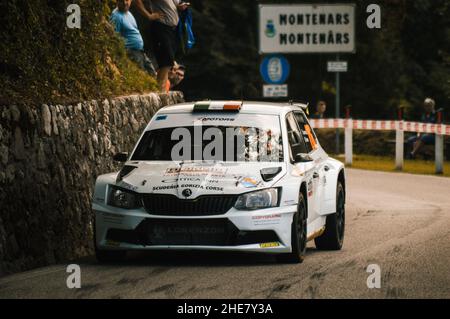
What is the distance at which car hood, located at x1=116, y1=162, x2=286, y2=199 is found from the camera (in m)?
Answer: 12.5

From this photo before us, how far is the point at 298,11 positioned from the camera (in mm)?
40500

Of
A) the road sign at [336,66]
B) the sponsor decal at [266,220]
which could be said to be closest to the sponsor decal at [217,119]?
the sponsor decal at [266,220]

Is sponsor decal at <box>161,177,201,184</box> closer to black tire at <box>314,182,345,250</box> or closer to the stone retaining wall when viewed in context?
the stone retaining wall

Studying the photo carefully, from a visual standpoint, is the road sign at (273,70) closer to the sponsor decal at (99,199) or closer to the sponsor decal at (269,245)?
the sponsor decal at (99,199)

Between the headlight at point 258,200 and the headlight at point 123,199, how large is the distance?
3.10 feet

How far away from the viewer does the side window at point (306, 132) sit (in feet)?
48.7

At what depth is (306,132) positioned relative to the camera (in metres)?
15.1

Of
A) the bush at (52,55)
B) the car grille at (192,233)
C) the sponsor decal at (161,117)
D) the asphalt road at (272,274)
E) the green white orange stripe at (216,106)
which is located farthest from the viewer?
the bush at (52,55)

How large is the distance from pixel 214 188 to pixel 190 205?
0.27 m


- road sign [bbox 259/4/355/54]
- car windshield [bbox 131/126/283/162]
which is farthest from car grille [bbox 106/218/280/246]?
road sign [bbox 259/4/355/54]

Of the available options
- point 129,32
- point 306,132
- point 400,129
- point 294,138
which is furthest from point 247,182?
point 400,129

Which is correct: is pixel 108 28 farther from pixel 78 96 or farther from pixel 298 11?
pixel 298 11

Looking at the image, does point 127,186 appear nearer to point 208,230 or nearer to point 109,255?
point 109,255
